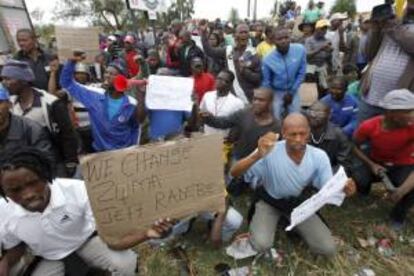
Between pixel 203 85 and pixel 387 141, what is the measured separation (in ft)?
7.96

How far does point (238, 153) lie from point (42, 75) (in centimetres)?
238

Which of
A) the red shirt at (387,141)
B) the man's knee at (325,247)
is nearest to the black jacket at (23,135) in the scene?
the man's knee at (325,247)

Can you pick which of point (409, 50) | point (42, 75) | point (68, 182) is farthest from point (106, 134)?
point (409, 50)

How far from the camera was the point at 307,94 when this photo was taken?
21.4ft

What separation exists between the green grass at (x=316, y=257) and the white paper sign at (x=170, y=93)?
4.07ft

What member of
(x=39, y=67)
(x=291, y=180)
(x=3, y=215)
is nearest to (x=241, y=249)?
(x=291, y=180)

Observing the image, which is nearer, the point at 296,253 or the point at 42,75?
the point at 296,253

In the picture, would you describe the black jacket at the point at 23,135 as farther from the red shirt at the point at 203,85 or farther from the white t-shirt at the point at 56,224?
the red shirt at the point at 203,85

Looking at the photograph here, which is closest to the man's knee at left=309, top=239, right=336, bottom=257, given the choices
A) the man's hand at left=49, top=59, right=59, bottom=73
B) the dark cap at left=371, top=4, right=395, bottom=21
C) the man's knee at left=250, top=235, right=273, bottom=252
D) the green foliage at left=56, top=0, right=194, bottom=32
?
the man's knee at left=250, top=235, right=273, bottom=252

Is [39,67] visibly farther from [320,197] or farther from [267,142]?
[320,197]

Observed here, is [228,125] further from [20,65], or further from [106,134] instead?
[20,65]

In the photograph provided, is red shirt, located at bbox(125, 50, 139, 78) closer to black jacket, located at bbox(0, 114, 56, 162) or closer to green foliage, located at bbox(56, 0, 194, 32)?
black jacket, located at bbox(0, 114, 56, 162)

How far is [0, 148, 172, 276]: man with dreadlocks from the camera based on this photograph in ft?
8.73

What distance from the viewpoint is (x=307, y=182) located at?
3.82 m
